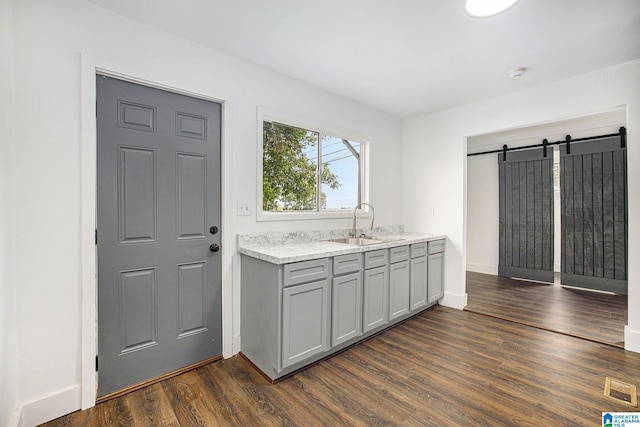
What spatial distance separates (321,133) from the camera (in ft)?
10.4

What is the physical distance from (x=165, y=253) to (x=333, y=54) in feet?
6.60

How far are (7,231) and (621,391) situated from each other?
374cm

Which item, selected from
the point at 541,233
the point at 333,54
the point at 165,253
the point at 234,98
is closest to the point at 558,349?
the point at 541,233

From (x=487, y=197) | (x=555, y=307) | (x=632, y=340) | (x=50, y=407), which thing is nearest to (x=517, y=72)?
(x=632, y=340)

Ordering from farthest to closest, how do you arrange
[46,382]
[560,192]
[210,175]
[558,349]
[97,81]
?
1. [560,192]
2. [558,349]
3. [210,175]
4. [97,81]
5. [46,382]

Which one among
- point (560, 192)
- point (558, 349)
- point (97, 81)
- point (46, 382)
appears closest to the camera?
point (46, 382)

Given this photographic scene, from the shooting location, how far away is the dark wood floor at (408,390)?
172 centimetres

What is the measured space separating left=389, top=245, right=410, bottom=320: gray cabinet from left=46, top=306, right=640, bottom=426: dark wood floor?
1.16 ft

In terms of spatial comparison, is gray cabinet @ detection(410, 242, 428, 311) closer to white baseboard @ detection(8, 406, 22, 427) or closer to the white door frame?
the white door frame

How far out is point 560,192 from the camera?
4.59 m

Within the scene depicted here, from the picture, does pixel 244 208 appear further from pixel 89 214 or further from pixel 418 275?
pixel 418 275

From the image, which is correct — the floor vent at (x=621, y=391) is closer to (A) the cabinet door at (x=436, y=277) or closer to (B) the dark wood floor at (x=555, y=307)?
(B) the dark wood floor at (x=555, y=307)

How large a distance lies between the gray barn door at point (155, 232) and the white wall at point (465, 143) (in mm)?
2685

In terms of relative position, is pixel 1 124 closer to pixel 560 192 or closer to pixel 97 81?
pixel 97 81
